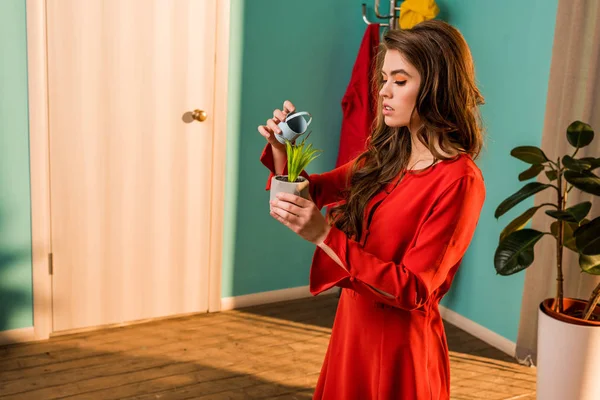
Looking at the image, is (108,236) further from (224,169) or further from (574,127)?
(574,127)

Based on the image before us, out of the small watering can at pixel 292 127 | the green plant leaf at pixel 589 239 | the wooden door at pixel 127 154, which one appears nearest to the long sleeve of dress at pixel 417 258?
the small watering can at pixel 292 127

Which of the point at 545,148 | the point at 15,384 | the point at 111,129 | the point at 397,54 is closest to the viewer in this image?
the point at 397,54

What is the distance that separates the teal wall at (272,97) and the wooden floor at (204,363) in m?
0.35

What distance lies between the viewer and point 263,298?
3.55 m

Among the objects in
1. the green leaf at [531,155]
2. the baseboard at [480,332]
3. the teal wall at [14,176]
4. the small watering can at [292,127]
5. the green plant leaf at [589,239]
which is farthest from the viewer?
the baseboard at [480,332]

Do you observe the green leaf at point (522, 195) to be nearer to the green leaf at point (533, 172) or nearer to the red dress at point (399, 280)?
the green leaf at point (533, 172)

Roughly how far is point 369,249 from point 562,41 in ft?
5.63

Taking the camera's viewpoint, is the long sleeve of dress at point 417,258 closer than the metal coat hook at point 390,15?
Yes

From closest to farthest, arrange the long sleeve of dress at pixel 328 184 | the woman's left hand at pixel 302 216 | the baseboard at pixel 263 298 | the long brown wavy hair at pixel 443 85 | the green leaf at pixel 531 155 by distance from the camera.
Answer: the woman's left hand at pixel 302 216 < the long brown wavy hair at pixel 443 85 < the long sleeve of dress at pixel 328 184 < the green leaf at pixel 531 155 < the baseboard at pixel 263 298

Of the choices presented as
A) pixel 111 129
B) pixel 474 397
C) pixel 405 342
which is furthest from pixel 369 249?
pixel 111 129

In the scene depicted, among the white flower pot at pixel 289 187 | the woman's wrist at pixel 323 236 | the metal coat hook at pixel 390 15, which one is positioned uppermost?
the metal coat hook at pixel 390 15

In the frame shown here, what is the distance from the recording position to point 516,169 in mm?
2973

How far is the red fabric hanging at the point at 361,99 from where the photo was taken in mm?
3334

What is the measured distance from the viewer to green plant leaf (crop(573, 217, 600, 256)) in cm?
209
